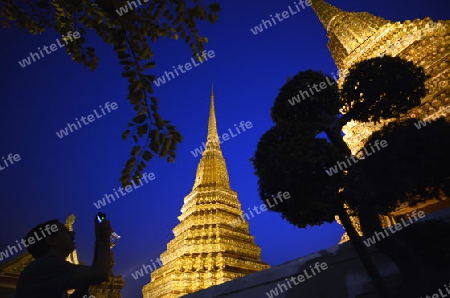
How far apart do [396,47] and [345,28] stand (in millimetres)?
5029

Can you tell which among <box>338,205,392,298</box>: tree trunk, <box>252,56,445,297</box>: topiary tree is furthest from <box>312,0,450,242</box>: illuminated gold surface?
<box>338,205,392,298</box>: tree trunk

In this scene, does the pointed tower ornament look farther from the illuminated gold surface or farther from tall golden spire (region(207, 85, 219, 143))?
the illuminated gold surface

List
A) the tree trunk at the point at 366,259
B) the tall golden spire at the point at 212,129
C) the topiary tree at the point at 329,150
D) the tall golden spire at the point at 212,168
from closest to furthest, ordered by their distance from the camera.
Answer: the tree trunk at the point at 366,259
the topiary tree at the point at 329,150
the tall golden spire at the point at 212,168
the tall golden spire at the point at 212,129

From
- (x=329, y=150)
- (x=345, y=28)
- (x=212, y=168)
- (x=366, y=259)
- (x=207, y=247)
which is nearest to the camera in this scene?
(x=366, y=259)

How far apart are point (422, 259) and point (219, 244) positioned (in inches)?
754

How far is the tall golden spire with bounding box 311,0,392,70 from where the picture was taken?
52.3 feet

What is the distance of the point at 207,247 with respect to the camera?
2220 centimetres

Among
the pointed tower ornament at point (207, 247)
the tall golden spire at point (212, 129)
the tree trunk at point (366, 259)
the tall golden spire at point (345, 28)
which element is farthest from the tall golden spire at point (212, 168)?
the tree trunk at point (366, 259)

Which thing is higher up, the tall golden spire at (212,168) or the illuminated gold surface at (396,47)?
the tall golden spire at (212,168)

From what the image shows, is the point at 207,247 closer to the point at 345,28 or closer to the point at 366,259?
the point at 345,28

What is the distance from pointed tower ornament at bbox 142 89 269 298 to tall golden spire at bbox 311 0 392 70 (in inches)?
611

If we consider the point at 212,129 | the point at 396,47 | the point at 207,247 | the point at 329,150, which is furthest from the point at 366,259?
the point at 212,129

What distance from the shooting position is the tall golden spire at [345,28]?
52.3ft

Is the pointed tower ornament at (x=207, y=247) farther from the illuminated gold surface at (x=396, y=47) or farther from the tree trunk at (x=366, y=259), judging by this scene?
the tree trunk at (x=366, y=259)
